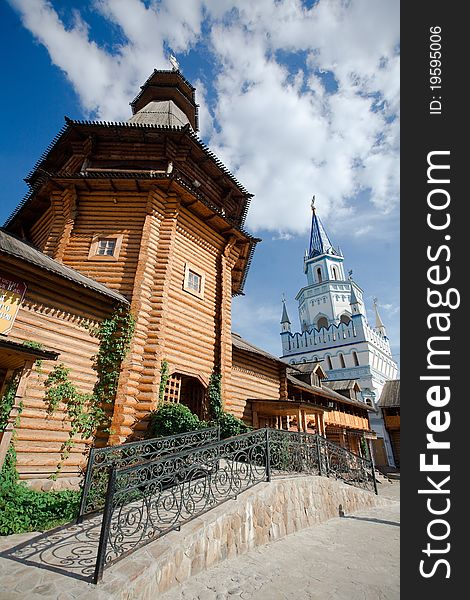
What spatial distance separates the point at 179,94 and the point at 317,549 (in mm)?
21783

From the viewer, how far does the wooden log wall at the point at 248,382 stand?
13.5 meters

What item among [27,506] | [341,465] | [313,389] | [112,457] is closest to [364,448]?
[313,389]

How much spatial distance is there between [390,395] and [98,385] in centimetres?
3370

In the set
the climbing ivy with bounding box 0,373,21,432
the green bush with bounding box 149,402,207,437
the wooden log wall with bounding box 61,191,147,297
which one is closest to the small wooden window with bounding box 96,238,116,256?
the wooden log wall with bounding box 61,191,147,297

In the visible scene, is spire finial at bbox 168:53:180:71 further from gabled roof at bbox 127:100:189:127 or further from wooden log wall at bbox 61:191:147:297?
wooden log wall at bbox 61:191:147:297

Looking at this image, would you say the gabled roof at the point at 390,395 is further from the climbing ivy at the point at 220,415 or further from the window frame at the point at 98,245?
the window frame at the point at 98,245

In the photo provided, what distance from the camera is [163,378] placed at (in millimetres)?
9789

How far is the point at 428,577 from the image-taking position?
3143mm

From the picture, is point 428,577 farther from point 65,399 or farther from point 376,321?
point 376,321

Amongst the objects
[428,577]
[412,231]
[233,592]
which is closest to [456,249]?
[412,231]

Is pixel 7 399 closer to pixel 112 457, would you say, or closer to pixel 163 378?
pixel 112 457

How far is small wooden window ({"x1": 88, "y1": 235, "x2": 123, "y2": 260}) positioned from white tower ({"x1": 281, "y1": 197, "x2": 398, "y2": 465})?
31923mm

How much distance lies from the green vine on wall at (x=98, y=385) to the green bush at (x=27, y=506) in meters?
1.16

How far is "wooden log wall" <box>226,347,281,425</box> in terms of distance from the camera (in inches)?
532
